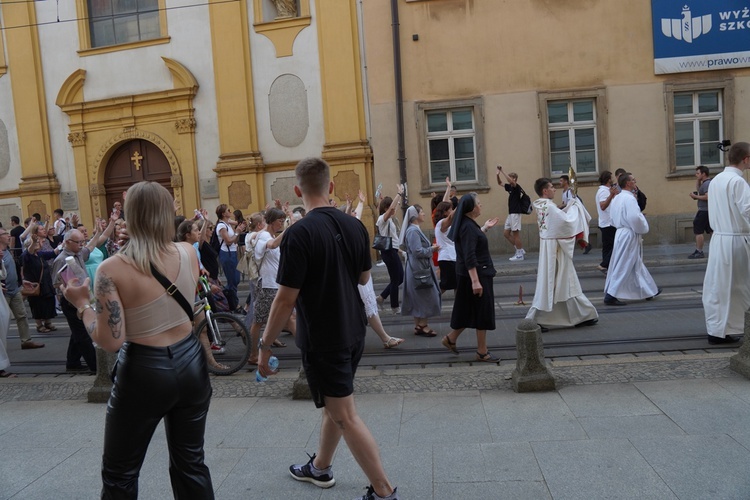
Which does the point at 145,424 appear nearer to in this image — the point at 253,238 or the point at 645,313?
the point at 253,238

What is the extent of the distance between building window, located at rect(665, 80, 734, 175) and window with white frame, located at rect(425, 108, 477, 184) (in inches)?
190

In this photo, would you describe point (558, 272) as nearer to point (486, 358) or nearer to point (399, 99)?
point (486, 358)

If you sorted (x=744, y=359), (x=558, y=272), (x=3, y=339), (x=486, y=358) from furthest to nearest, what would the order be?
(x=558, y=272) < (x=3, y=339) < (x=486, y=358) < (x=744, y=359)

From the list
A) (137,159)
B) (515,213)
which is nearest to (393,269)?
(515,213)

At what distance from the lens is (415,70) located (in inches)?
670

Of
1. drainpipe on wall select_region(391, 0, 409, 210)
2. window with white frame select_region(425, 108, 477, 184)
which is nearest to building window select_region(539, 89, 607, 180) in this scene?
window with white frame select_region(425, 108, 477, 184)

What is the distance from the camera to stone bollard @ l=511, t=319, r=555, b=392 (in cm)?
584

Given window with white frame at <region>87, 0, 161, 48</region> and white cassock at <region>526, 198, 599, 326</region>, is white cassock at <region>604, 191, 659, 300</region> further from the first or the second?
window with white frame at <region>87, 0, 161, 48</region>

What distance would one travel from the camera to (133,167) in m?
19.2

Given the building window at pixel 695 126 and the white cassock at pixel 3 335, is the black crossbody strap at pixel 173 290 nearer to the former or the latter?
the white cassock at pixel 3 335

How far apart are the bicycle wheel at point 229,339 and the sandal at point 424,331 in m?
2.23

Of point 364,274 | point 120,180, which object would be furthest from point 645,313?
point 120,180

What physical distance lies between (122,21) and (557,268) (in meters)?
15.5

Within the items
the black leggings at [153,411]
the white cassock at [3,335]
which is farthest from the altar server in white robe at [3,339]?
the black leggings at [153,411]
